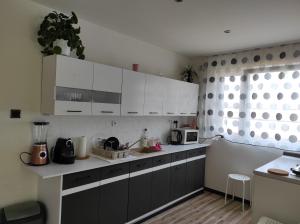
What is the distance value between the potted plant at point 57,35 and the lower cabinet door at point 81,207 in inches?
58.6

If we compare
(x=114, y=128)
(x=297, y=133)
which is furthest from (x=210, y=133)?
(x=114, y=128)

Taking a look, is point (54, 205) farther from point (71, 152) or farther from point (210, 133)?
point (210, 133)

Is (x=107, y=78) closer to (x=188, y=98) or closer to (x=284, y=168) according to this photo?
(x=188, y=98)

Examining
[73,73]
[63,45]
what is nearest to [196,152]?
[73,73]

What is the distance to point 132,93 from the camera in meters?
2.94

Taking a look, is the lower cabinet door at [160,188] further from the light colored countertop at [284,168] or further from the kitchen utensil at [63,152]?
the light colored countertop at [284,168]

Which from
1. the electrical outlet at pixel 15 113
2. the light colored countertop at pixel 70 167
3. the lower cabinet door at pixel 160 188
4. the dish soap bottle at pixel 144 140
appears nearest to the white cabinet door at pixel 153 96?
the dish soap bottle at pixel 144 140

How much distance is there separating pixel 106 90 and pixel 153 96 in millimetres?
858

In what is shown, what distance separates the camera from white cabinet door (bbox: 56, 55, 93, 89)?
220cm

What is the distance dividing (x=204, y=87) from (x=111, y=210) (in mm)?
2759

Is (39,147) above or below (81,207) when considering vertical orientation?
above

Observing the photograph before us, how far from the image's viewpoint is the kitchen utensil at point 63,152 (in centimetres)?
233

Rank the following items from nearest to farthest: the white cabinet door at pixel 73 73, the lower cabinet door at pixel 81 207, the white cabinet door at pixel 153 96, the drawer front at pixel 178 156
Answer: the lower cabinet door at pixel 81 207 < the white cabinet door at pixel 73 73 < the white cabinet door at pixel 153 96 < the drawer front at pixel 178 156

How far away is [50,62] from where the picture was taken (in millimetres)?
2273
